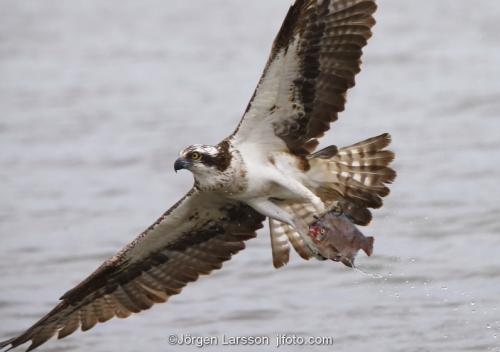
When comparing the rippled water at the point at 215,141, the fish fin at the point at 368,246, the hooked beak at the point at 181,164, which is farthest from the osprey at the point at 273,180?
the rippled water at the point at 215,141

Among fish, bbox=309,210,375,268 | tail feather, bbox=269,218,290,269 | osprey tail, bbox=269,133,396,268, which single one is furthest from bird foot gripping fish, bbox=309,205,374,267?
tail feather, bbox=269,218,290,269

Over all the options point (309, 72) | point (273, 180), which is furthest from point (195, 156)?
point (309, 72)

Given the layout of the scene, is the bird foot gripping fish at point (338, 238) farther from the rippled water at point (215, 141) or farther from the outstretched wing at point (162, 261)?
the rippled water at point (215, 141)

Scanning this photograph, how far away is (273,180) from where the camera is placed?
994 centimetres

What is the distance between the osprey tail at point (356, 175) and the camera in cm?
1002

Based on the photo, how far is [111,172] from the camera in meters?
15.7

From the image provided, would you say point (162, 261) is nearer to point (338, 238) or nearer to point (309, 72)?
point (338, 238)

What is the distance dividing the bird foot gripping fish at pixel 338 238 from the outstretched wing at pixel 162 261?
2.93 feet

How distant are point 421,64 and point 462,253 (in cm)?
592

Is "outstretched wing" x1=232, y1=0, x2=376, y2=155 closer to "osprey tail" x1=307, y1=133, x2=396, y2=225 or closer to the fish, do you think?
"osprey tail" x1=307, y1=133, x2=396, y2=225

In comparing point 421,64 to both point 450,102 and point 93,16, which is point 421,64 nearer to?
point 450,102

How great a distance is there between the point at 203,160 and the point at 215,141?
5999 millimetres

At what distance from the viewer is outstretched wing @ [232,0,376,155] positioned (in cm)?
962

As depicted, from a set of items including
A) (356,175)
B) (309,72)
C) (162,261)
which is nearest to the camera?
(309,72)
